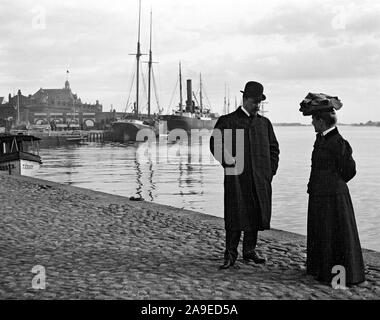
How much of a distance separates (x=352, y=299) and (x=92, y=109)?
506 ft

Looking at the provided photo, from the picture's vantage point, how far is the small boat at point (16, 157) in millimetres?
26719

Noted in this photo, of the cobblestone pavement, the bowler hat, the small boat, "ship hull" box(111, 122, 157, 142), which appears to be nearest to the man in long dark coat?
the bowler hat

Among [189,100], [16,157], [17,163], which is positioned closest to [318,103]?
[17,163]

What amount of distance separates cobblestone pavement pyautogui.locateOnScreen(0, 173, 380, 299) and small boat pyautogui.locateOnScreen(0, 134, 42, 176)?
17.9 m

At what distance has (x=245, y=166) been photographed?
5469 mm

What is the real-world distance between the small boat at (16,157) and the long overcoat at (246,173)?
73.3ft

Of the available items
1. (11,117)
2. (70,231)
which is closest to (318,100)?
(70,231)

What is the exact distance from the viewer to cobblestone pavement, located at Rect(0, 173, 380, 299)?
4.67m

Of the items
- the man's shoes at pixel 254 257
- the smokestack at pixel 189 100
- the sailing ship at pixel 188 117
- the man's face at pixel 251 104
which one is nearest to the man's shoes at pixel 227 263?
the man's shoes at pixel 254 257

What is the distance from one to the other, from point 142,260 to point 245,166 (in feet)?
5.23

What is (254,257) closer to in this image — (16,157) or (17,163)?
(17,163)

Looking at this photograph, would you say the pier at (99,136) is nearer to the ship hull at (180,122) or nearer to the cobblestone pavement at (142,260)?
the ship hull at (180,122)

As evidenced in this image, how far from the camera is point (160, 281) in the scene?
501cm

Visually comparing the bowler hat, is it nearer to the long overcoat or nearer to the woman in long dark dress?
the long overcoat
